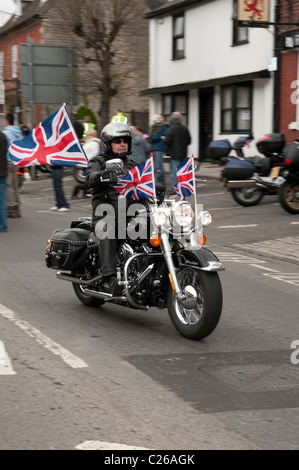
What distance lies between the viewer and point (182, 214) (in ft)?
20.0

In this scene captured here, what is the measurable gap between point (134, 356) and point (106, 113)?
21406 millimetres

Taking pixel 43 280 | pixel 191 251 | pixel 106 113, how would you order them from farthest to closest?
pixel 106 113
pixel 43 280
pixel 191 251

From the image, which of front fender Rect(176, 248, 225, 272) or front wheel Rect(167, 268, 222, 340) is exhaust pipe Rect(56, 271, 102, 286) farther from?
front fender Rect(176, 248, 225, 272)

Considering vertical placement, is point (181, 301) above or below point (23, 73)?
below

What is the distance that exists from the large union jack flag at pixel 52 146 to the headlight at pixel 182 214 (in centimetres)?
252

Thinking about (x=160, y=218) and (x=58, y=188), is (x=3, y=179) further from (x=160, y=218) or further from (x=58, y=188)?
(x=160, y=218)

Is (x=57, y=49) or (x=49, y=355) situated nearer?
(x=49, y=355)

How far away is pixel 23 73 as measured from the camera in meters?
23.0

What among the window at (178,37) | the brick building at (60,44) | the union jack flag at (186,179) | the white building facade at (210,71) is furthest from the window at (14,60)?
the union jack flag at (186,179)

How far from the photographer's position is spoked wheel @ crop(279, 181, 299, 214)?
1420 centimetres

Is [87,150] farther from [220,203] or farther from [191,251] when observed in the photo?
[191,251]

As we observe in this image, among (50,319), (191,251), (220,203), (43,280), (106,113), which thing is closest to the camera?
(191,251)

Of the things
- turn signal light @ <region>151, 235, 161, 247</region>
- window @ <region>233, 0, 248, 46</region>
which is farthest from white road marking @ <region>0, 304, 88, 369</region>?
window @ <region>233, 0, 248, 46</region>

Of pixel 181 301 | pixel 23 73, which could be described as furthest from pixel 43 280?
pixel 23 73
